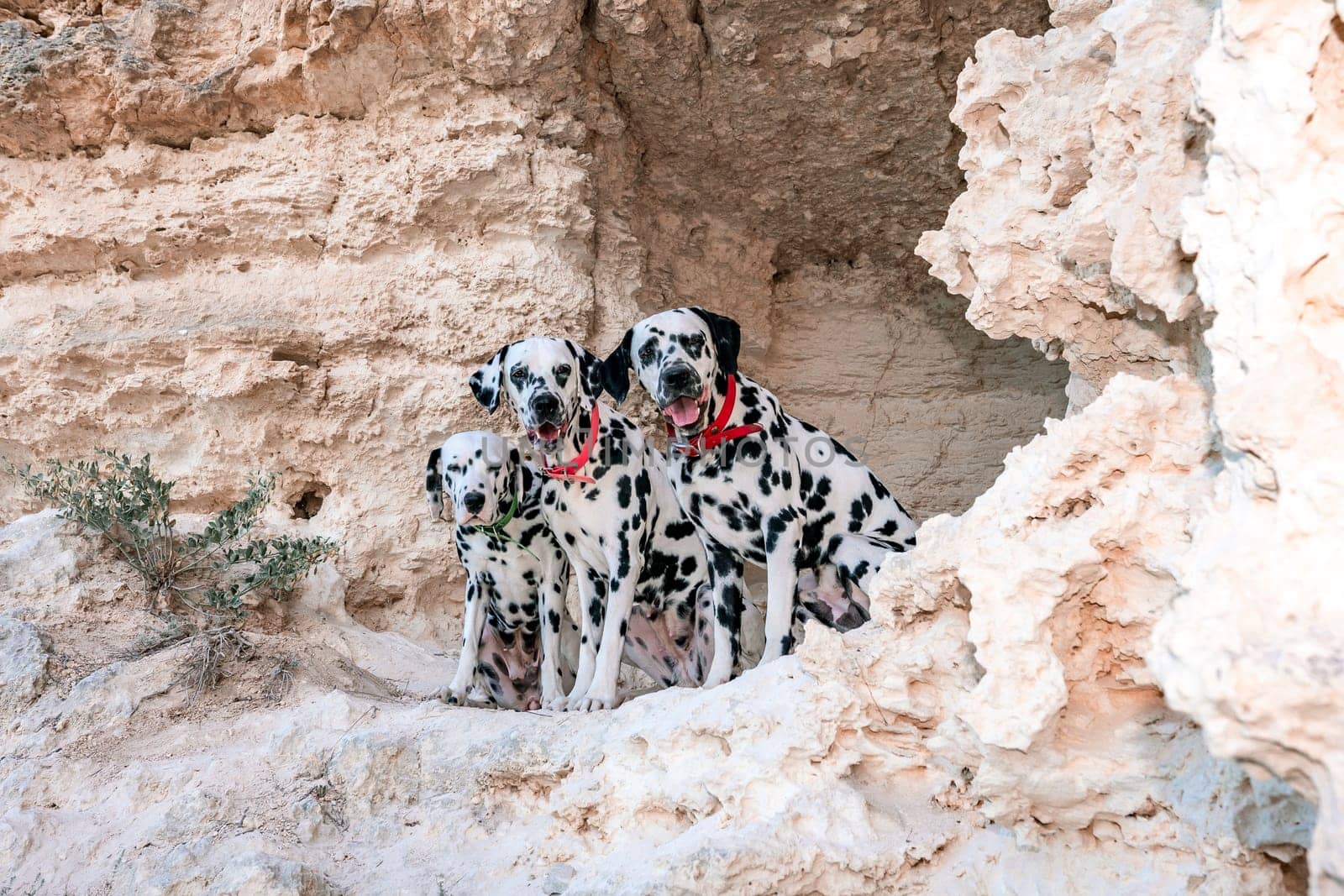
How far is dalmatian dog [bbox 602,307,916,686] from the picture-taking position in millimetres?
5328

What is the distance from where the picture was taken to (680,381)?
5250 millimetres

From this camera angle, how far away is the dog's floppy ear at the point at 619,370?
5.61 meters

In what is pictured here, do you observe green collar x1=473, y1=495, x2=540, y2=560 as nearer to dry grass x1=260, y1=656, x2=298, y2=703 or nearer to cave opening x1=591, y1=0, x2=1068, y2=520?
dry grass x1=260, y1=656, x2=298, y2=703

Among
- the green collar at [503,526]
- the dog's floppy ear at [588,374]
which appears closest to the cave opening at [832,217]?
the dog's floppy ear at [588,374]

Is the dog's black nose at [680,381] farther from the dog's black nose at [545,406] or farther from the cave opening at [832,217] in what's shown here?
the cave opening at [832,217]

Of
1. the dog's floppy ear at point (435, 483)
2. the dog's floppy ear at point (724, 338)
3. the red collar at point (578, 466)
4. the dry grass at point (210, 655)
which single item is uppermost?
the dog's floppy ear at point (724, 338)

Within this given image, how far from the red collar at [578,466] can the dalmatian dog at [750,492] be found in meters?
0.27

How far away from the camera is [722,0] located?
20.5 feet

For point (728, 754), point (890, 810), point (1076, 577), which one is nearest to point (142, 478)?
point (728, 754)

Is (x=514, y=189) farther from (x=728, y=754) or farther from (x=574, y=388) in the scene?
(x=728, y=754)

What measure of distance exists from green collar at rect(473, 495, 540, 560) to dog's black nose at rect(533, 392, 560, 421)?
74 centimetres

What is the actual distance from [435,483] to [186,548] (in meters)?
1.45

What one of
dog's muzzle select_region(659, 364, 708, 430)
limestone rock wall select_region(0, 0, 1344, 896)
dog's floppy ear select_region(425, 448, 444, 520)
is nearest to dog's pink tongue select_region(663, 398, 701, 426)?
dog's muzzle select_region(659, 364, 708, 430)

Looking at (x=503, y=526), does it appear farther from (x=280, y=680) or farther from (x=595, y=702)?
(x=280, y=680)
